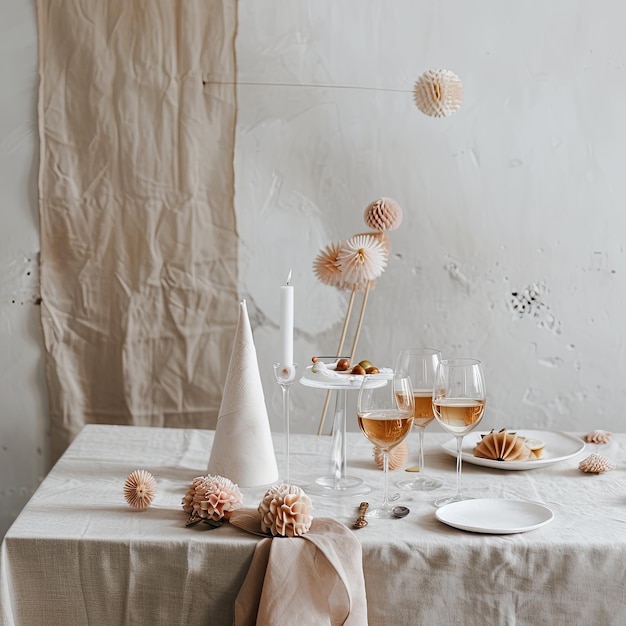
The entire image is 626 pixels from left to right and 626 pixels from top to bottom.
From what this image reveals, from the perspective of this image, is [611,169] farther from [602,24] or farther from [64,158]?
[64,158]

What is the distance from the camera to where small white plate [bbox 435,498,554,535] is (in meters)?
1.05

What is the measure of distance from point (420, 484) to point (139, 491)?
442 mm

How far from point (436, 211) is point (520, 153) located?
0.28 m

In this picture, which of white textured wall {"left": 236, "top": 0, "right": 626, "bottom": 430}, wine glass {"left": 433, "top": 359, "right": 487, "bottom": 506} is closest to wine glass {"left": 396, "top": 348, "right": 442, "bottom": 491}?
wine glass {"left": 433, "top": 359, "right": 487, "bottom": 506}

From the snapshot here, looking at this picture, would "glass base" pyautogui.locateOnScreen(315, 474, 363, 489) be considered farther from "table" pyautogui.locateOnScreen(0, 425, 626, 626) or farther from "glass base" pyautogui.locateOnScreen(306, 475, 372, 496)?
"table" pyautogui.locateOnScreen(0, 425, 626, 626)

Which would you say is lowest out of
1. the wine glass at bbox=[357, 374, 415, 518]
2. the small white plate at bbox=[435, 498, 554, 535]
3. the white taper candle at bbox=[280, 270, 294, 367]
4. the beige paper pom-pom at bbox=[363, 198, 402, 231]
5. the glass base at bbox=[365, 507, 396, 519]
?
the glass base at bbox=[365, 507, 396, 519]

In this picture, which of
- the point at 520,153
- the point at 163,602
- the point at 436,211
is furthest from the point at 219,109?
the point at 163,602

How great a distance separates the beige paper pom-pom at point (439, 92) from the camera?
6.02 ft

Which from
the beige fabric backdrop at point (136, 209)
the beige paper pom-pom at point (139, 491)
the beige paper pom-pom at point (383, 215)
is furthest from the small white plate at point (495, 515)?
the beige fabric backdrop at point (136, 209)

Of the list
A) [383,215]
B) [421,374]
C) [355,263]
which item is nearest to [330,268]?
[355,263]

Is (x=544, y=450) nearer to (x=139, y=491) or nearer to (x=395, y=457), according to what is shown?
(x=395, y=457)

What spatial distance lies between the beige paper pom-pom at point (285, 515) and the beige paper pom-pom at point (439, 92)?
3.66ft

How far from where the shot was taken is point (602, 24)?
2127 millimetres

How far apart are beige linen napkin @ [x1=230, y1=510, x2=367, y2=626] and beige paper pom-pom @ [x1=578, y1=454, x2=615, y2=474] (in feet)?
1.65
